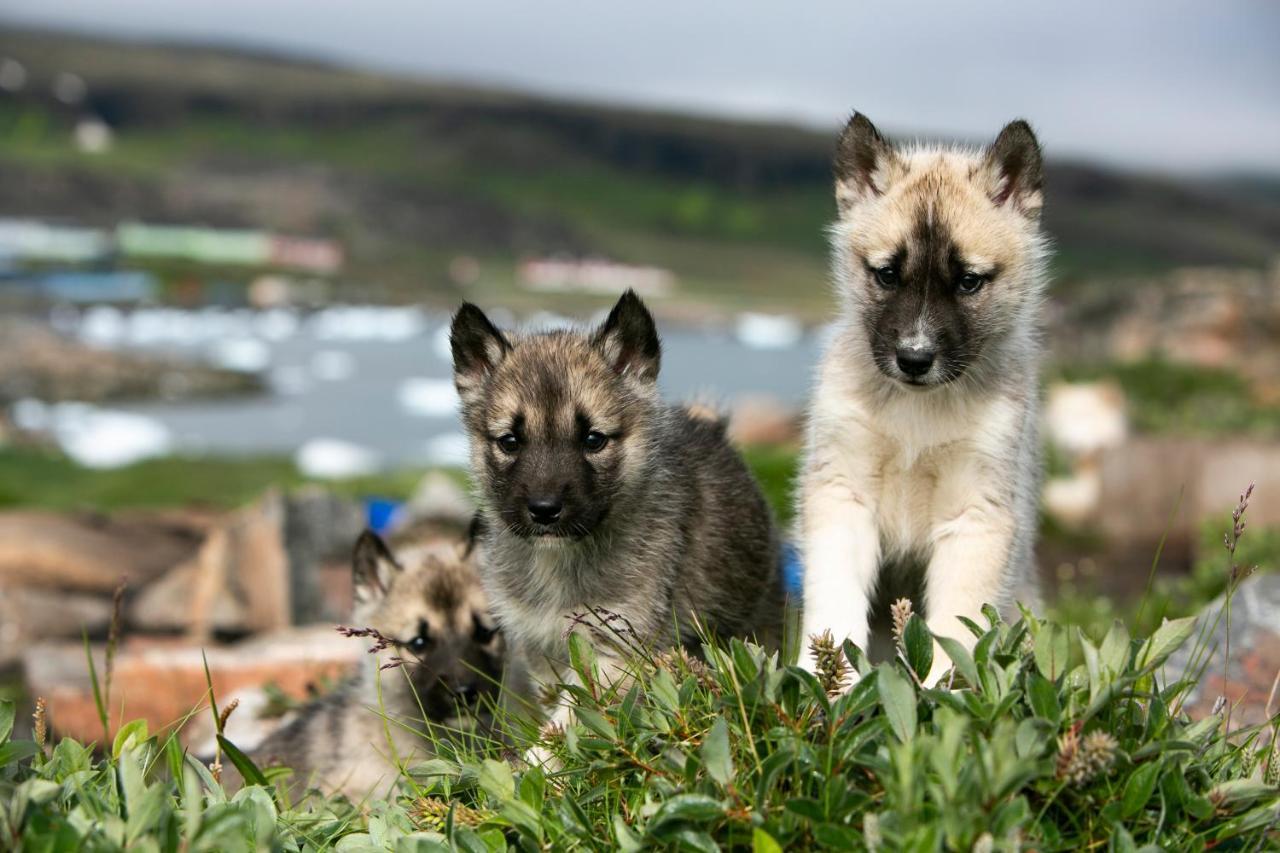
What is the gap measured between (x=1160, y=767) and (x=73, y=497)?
14.9 m

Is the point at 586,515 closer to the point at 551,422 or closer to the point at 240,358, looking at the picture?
the point at 551,422

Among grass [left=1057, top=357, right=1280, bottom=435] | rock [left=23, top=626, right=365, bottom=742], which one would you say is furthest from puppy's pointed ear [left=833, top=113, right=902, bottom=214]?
grass [left=1057, top=357, right=1280, bottom=435]

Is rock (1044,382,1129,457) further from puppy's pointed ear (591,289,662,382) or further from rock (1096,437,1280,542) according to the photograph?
puppy's pointed ear (591,289,662,382)

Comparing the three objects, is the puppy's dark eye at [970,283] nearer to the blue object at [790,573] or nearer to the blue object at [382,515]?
the blue object at [790,573]

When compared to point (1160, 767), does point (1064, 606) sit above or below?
below

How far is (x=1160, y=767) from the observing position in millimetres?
3051

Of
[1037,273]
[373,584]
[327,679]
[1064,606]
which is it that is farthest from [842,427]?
[1064,606]

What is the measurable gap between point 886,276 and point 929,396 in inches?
17.2

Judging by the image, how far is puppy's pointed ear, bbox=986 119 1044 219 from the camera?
4328 mm

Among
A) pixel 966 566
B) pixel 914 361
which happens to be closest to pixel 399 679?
pixel 966 566

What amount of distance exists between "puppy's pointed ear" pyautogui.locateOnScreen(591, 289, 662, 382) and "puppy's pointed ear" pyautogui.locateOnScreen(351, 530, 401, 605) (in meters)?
1.65

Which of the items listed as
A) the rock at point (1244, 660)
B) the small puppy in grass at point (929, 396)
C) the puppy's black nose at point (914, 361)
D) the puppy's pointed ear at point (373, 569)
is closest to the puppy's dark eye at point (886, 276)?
the small puppy in grass at point (929, 396)

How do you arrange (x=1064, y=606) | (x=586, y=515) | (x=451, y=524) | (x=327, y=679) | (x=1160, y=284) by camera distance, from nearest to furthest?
(x=586, y=515) → (x=327, y=679) → (x=1064, y=606) → (x=451, y=524) → (x=1160, y=284)

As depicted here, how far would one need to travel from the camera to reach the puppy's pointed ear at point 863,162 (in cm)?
449
